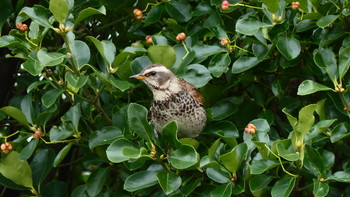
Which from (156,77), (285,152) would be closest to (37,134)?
(156,77)

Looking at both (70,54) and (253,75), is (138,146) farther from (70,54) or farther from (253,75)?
(253,75)

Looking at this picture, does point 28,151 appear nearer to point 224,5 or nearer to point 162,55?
point 162,55

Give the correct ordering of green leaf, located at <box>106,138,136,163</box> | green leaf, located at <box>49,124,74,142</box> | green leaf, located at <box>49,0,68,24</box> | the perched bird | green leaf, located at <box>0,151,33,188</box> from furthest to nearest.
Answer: the perched bird
green leaf, located at <box>0,151,33,188</box>
green leaf, located at <box>49,124,74,142</box>
green leaf, located at <box>49,0,68,24</box>
green leaf, located at <box>106,138,136,163</box>

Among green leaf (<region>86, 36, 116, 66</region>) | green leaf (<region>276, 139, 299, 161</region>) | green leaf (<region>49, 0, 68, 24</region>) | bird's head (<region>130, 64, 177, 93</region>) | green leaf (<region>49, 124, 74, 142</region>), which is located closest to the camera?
green leaf (<region>276, 139, 299, 161</region>)

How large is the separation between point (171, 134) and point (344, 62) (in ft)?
2.66

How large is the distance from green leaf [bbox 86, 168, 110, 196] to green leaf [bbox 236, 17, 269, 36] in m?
0.98

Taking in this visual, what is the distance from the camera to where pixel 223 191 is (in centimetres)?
304

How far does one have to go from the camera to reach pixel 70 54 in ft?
10.2

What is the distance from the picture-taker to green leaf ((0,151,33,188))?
3527mm

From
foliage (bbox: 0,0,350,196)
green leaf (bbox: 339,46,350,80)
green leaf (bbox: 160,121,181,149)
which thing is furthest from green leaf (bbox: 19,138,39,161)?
green leaf (bbox: 339,46,350,80)

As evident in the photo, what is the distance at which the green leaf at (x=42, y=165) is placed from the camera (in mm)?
3731

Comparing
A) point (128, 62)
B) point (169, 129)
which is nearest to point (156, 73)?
point (128, 62)

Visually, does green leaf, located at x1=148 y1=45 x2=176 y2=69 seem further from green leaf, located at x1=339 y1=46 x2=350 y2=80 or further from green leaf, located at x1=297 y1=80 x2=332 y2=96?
green leaf, located at x1=339 y1=46 x2=350 y2=80

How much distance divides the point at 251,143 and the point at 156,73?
59cm
